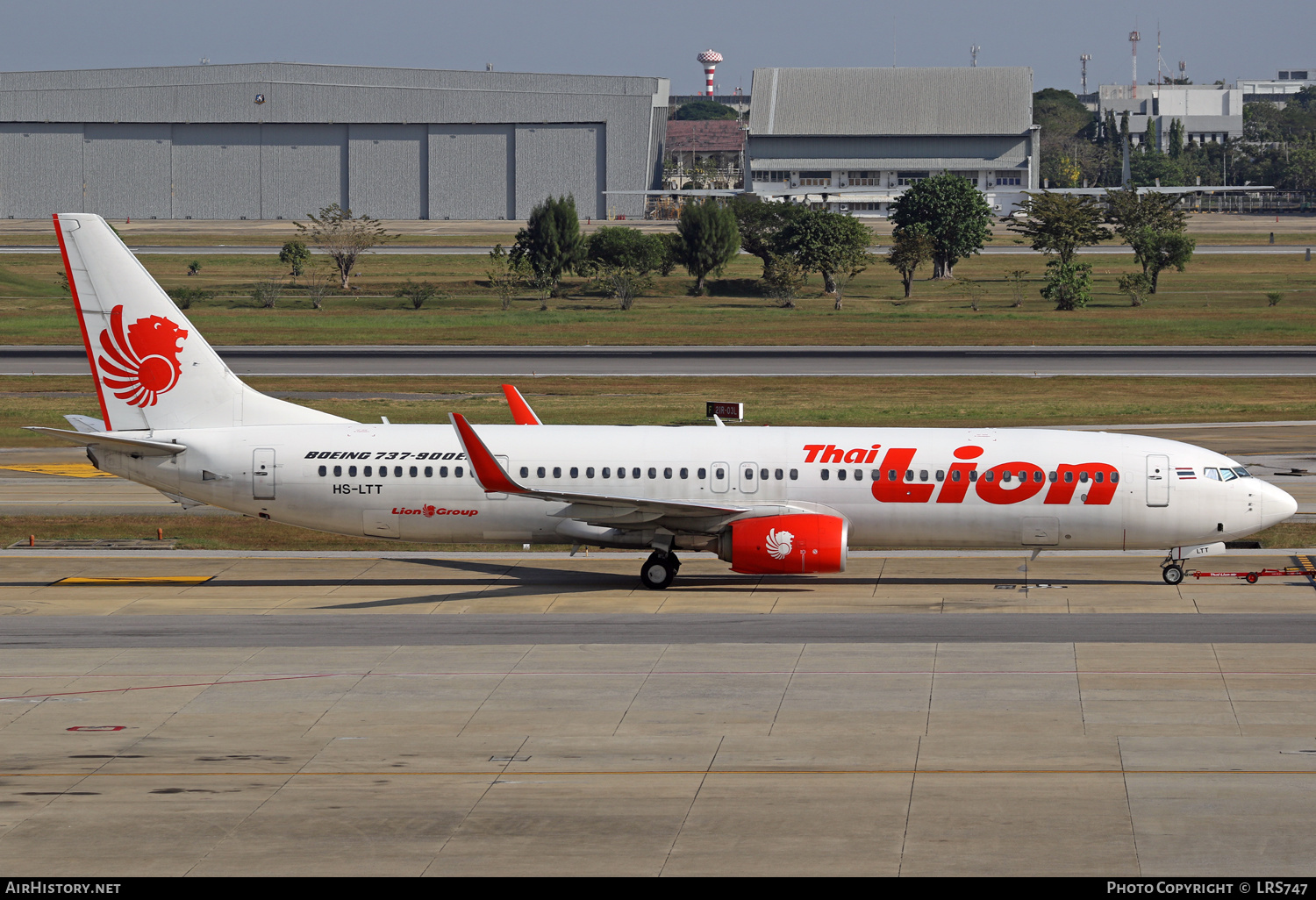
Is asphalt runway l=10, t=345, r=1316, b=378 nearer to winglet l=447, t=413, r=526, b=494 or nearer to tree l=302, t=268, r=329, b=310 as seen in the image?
tree l=302, t=268, r=329, b=310

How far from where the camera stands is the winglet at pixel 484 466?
109 ft

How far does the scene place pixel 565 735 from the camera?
24562 millimetres

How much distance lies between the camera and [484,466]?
3362 centimetres

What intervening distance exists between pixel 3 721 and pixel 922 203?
123 meters

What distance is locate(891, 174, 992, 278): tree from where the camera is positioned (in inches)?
5413

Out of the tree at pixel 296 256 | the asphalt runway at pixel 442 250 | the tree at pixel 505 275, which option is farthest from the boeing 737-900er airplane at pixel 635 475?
the asphalt runway at pixel 442 250

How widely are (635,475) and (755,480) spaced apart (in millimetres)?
2971

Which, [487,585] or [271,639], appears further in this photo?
[487,585]

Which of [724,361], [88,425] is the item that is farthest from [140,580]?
[724,361]

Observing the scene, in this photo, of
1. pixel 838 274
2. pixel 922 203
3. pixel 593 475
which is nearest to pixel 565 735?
pixel 593 475

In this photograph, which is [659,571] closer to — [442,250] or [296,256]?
[296,256]

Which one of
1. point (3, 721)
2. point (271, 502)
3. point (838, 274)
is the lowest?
point (3, 721)

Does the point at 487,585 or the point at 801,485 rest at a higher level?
the point at 801,485

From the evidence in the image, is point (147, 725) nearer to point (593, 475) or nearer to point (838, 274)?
point (593, 475)
